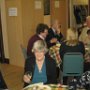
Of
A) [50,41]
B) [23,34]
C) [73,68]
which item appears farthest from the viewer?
[23,34]

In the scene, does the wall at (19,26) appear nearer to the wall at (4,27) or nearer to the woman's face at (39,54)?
the wall at (4,27)

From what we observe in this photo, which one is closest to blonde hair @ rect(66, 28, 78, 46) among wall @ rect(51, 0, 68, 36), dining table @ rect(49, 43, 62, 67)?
dining table @ rect(49, 43, 62, 67)

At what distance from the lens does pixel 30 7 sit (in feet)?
22.6

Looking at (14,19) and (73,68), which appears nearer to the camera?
(73,68)

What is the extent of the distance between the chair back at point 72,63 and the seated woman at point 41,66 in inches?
36.3

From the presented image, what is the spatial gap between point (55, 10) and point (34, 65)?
5.70 metres

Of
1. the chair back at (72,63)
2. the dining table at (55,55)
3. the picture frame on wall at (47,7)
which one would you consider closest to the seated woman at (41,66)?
the chair back at (72,63)

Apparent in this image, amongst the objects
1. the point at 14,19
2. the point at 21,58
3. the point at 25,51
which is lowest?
the point at 21,58

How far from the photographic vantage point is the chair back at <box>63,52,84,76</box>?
13.8ft

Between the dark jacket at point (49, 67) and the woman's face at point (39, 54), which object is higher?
the woman's face at point (39, 54)

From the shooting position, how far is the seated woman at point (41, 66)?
10.5 feet

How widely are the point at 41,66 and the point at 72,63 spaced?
3.56ft

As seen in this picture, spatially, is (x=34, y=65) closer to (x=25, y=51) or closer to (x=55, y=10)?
(x=25, y=51)

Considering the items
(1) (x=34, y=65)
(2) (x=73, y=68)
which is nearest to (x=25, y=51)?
(2) (x=73, y=68)
